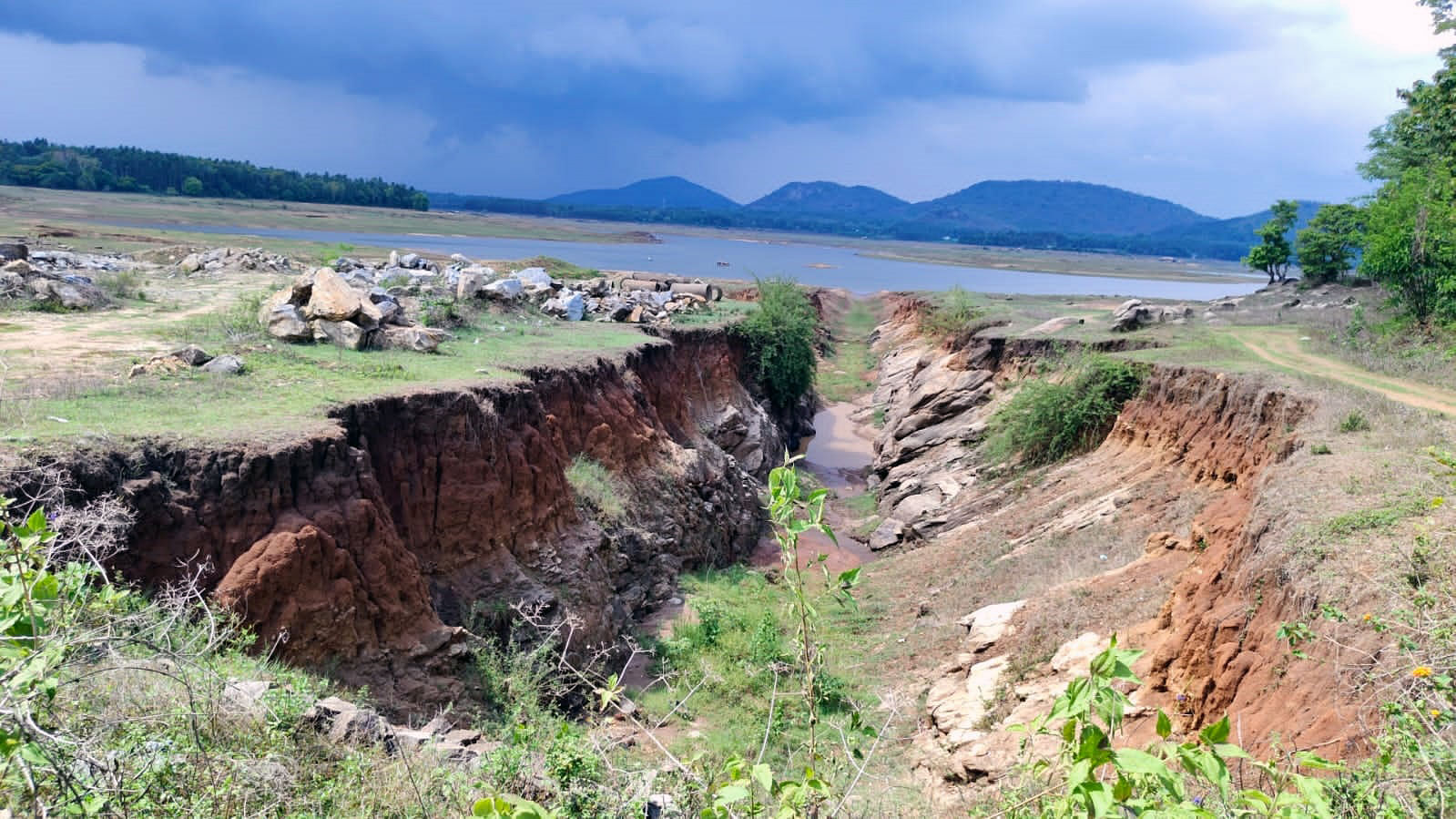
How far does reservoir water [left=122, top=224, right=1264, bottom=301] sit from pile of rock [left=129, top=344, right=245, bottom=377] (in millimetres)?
53187

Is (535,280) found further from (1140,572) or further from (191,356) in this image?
(1140,572)

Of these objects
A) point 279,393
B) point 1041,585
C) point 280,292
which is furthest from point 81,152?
point 1041,585

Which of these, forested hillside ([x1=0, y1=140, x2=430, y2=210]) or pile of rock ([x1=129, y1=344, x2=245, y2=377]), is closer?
pile of rock ([x1=129, y1=344, x2=245, y2=377])

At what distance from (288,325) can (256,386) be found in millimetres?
4284

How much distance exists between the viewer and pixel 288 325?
17.4 metres

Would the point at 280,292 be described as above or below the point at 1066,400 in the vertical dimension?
above

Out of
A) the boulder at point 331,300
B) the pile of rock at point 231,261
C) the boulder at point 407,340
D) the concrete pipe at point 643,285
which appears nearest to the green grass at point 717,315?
the concrete pipe at point 643,285

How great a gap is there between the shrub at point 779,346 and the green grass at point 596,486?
1560cm

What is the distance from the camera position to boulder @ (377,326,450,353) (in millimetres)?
18172

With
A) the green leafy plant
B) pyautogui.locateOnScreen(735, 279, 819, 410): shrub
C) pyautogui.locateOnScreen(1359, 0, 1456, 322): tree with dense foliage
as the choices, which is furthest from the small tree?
the green leafy plant

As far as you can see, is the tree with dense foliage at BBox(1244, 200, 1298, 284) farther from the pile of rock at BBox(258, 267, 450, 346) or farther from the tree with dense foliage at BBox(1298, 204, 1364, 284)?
the pile of rock at BBox(258, 267, 450, 346)

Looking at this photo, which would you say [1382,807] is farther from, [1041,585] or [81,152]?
[81,152]

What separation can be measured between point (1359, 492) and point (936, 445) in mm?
19253

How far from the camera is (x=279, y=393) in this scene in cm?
1320
